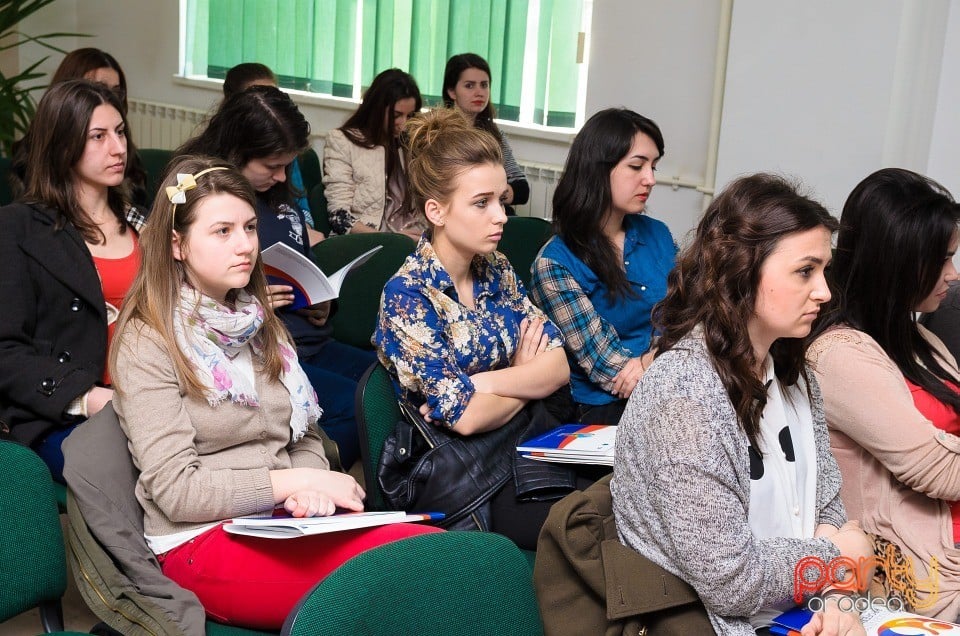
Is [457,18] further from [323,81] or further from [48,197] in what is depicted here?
[48,197]

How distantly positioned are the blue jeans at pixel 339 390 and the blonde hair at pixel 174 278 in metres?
0.72

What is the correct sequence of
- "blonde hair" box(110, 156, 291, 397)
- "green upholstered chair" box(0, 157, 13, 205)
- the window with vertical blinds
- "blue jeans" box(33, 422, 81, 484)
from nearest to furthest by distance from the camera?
1. "blonde hair" box(110, 156, 291, 397)
2. "blue jeans" box(33, 422, 81, 484)
3. "green upholstered chair" box(0, 157, 13, 205)
4. the window with vertical blinds

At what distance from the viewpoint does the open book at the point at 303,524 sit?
1707 millimetres

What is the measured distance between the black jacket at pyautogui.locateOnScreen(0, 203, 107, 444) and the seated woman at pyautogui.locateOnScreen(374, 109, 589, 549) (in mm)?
742

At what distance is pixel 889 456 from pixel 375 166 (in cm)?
275

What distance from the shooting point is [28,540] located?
5.53 feet

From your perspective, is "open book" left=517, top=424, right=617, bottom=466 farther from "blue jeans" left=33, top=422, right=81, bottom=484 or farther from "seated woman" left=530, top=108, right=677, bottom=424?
"blue jeans" left=33, top=422, right=81, bottom=484

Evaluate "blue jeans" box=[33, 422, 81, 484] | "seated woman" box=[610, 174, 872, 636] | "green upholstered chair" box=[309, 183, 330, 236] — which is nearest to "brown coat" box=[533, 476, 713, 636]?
"seated woman" box=[610, 174, 872, 636]

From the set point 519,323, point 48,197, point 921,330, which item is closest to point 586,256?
point 519,323

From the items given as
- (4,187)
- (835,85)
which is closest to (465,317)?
(835,85)

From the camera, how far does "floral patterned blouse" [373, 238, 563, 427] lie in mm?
2184

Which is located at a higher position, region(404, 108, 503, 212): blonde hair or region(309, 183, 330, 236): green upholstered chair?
region(404, 108, 503, 212): blonde hair

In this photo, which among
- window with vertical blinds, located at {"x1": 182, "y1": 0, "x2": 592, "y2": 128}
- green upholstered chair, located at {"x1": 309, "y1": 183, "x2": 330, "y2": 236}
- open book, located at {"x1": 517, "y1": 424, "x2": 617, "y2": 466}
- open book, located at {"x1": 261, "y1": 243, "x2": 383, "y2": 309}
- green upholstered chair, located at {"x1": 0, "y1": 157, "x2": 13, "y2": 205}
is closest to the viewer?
open book, located at {"x1": 517, "y1": 424, "x2": 617, "y2": 466}

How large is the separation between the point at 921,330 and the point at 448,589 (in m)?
1.39
